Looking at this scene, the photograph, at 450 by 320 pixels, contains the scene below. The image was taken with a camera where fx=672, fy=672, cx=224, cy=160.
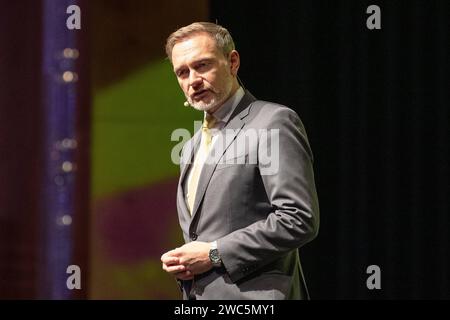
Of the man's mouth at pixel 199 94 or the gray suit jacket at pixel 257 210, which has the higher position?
the man's mouth at pixel 199 94

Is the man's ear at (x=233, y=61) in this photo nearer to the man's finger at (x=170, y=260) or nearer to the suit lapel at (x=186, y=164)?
the suit lapel at (x=186, y=164)

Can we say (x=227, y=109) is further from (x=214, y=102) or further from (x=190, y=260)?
(x=190, y=260)

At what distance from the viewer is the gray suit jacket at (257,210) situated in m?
1.53

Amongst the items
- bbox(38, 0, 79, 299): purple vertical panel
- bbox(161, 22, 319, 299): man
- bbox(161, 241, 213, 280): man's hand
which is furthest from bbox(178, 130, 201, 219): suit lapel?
bbox(38, 0, 79, 299): purple vertical panel

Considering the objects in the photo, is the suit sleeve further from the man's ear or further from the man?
the man's ear

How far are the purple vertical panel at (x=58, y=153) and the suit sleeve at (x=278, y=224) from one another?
1.44m

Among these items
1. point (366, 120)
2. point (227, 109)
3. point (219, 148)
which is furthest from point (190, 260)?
point (366, 120)

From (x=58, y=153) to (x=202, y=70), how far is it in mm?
1320

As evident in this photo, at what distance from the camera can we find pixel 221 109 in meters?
1.72

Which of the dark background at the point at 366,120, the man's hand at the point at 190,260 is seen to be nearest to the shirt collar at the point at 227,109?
the man's hand at the point at 190,260

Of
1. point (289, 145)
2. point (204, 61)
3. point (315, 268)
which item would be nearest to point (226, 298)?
point (289, 145)

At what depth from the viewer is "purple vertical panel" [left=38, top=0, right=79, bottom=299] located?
2.83m

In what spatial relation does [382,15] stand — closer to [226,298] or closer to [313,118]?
[313,118]

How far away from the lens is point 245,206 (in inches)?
62.3
